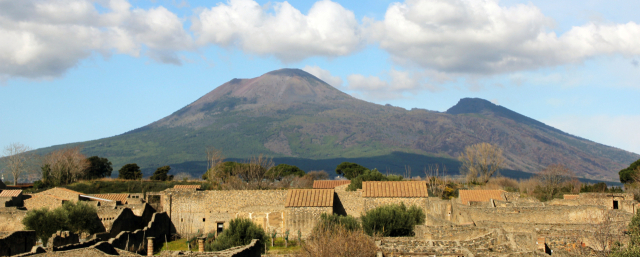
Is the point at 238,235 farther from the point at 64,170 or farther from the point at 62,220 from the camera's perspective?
the point at 64,170

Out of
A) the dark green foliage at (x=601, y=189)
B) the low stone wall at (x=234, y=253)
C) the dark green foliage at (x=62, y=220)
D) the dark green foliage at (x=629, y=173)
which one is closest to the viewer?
the low stone wall at (x=234, y=253)

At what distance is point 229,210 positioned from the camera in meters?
37.9

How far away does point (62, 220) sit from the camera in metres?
33.7

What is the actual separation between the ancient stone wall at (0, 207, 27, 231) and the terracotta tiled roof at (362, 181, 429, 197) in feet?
70.6

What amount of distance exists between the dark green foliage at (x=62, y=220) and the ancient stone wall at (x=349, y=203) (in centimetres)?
1508

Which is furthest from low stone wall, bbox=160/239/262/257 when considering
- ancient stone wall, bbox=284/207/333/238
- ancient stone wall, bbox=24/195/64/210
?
ancient stone wall, bbox=24/195/64/210

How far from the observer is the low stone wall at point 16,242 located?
71.8 feet

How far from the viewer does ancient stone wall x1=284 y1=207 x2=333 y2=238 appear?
34.5 m

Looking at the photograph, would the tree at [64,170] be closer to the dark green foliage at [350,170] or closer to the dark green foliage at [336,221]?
the dark green foliage at [350,170]

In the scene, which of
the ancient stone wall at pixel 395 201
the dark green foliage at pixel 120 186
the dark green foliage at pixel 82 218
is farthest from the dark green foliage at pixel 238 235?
the dark green foliage at pixel 120 186

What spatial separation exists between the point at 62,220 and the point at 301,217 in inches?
552

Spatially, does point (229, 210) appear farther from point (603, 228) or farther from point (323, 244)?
point (603, 228)

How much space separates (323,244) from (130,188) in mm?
54681

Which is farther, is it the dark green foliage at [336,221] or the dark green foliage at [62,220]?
the dark green foliage at [62,220]
